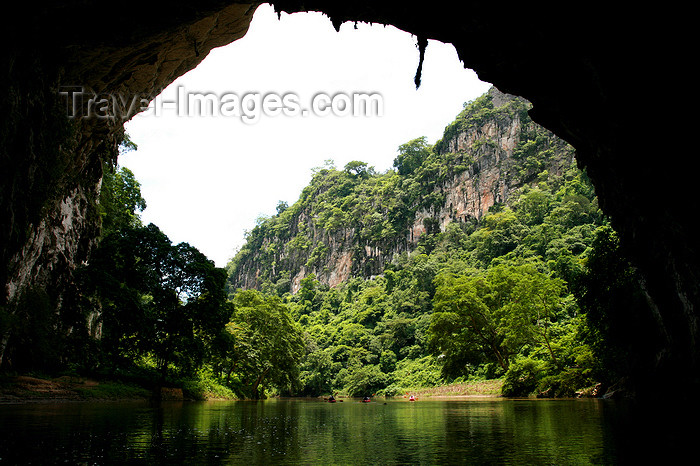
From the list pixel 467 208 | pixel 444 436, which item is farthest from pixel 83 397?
pixel 467 208

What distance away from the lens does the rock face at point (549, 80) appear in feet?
21.1

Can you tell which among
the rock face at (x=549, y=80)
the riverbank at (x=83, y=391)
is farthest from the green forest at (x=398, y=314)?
the rock face at (x=549, y=80)

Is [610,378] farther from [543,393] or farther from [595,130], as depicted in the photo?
[595,130]

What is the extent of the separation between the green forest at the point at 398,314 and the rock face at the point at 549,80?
7.07 meters

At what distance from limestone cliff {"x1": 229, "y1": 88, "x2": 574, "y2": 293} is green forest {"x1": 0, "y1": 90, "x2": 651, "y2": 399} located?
72cm

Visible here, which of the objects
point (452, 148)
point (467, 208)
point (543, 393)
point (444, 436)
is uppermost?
point (452, 148)

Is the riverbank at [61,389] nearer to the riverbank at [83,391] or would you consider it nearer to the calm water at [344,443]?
the riverbank at [83,391]

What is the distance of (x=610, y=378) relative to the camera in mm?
22375

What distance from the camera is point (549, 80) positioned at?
8102mm

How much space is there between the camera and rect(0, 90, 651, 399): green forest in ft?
66.1

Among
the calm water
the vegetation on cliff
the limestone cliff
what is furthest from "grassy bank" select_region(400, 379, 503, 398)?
the limestone cliff

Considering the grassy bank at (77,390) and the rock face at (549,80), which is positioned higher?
the rock face at (549,80)

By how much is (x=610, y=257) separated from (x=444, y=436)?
1186 centimetres

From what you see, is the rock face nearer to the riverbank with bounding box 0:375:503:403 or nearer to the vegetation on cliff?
the riverbank with bounding box 0:375:503:403
